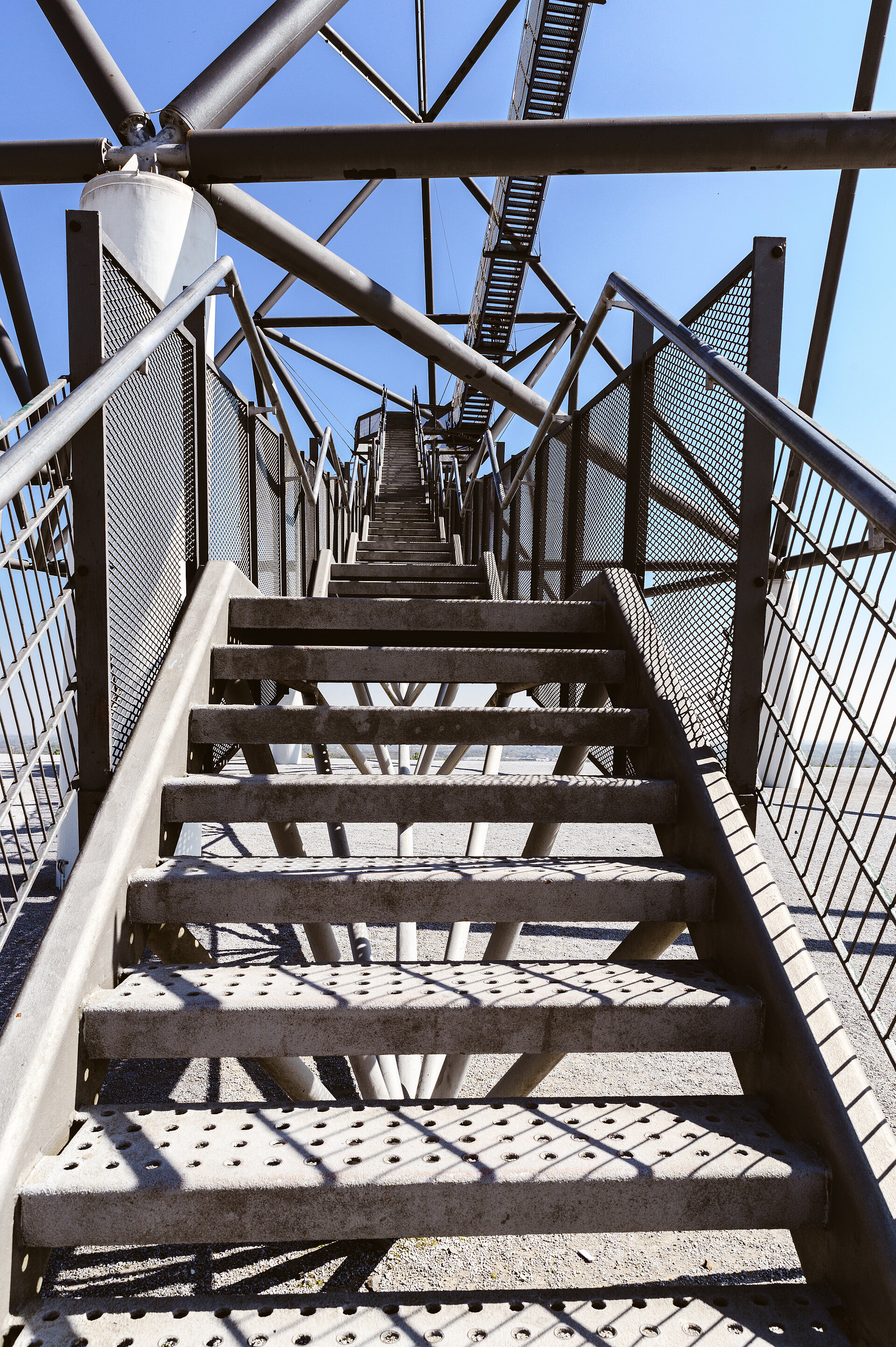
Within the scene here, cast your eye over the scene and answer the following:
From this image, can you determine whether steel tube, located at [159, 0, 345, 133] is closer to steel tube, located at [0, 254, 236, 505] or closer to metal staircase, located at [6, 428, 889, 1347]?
steel tube, located at [0, 254, 236, 505]

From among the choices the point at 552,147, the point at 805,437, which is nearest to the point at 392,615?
the point at 805,437

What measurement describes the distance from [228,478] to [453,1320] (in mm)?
3485

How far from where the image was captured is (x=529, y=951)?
7910 mm

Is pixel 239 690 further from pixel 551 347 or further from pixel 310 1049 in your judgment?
pixel 551 347

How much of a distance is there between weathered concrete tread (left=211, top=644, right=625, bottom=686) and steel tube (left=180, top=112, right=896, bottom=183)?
21.4 ft

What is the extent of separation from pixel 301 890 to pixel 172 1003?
0.39 metres

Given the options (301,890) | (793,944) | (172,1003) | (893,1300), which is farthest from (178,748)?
(893,1300)

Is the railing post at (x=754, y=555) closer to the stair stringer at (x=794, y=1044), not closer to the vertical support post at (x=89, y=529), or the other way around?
the stair stringer at (x=794, y=1044)

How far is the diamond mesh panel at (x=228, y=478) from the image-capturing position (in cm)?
359

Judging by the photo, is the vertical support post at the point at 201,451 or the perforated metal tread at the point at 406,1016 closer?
the perforated metal tread at the point at 406,1016

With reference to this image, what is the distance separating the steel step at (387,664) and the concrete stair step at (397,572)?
3374 millimetres

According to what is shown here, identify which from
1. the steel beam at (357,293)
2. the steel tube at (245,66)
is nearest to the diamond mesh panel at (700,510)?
the steel tube at (245,66)

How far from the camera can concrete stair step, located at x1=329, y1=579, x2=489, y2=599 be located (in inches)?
209

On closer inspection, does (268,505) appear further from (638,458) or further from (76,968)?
(76,968)
